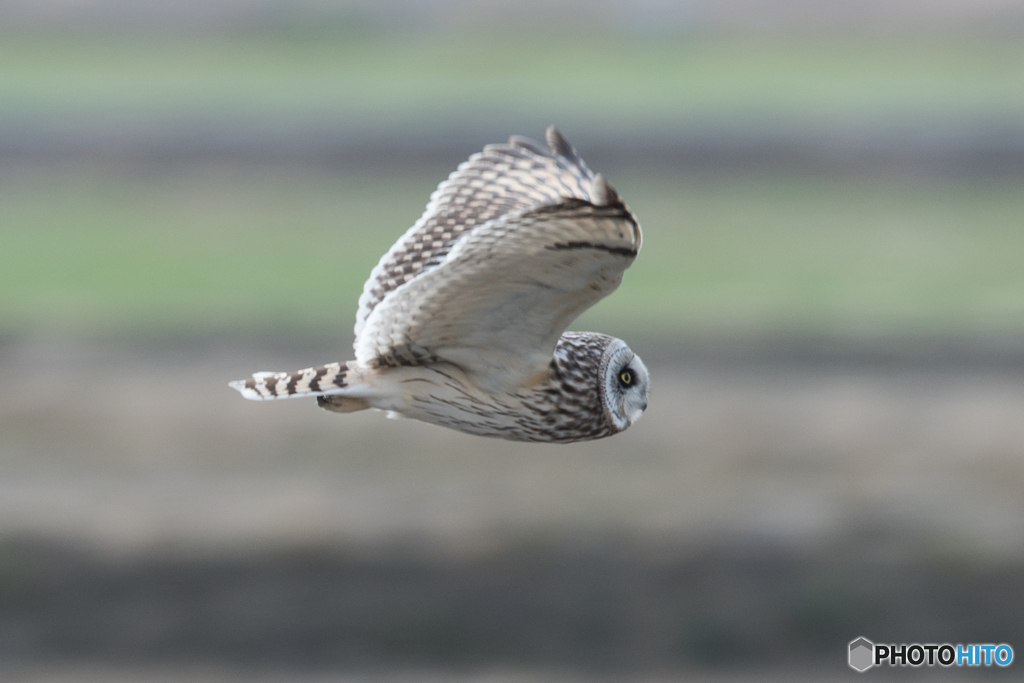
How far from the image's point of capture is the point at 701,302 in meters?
26.0

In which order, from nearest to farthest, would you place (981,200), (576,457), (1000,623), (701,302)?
(1000,623)
(576,457)
(701,302)
(981,200)

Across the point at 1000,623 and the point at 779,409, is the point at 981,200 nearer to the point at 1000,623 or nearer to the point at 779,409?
the point at 779,409

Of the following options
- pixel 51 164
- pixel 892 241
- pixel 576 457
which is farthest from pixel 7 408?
pixel 892 241

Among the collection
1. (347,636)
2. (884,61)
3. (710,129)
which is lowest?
(347,636)

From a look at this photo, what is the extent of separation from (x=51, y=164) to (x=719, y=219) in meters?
14.4

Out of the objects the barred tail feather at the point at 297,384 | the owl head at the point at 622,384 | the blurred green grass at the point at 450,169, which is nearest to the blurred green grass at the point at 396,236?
the blurred green grass at the point at 450,169

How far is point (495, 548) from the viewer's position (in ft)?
52.5

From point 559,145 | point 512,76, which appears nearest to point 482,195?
point 559,145

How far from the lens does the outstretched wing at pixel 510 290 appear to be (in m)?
4.07

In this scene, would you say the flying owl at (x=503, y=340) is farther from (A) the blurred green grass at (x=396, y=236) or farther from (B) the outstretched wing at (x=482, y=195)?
(A) the blurred green grass at (x=396, y=236)

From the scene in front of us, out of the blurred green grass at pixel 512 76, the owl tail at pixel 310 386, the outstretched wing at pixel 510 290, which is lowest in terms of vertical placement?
the owl tail at pixel 310 386

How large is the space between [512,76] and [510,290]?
39.4m

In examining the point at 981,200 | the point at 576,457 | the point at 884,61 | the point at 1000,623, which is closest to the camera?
the point at 1000,623
